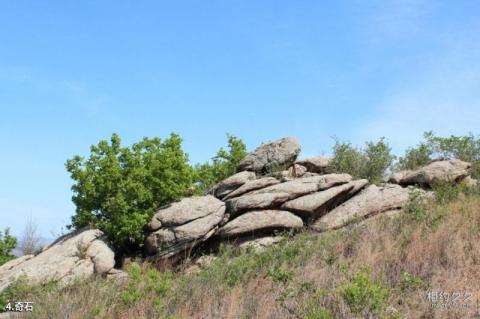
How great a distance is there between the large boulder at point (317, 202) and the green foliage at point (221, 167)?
15.2 feet

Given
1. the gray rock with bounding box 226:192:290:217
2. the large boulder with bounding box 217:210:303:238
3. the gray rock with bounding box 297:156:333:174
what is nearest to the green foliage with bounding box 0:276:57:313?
the large boulder with bounding box 217:210:303:238

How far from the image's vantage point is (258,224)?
52.3ft

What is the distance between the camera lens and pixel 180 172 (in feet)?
57.7

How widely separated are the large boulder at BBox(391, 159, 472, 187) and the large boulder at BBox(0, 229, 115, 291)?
10.7 metres

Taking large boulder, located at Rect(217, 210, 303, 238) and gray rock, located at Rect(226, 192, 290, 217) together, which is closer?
large boulder, located at Rect(217, 210, 303, 238)

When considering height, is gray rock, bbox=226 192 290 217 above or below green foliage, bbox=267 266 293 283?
above

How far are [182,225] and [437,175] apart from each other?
911cm

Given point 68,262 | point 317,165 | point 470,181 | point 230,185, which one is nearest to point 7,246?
point 68,262

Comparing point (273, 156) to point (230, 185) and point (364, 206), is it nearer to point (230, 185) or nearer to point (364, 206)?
point (230, 185)

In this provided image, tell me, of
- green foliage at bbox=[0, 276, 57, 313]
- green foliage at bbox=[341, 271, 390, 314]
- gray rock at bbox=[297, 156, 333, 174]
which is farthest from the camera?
gray rock at bbox=[297, 156, 333, 174]

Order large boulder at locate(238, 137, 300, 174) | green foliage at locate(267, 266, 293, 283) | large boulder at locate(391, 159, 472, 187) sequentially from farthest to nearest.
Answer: large boulder at locate(238, 137, 300, 174), large boulder at locate(391, 159, 472, 187), green foliage at locate(267, 266, 293, 283)

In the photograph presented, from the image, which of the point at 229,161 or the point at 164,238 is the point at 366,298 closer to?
the point at 164,238

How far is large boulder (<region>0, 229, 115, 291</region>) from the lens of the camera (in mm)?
13875

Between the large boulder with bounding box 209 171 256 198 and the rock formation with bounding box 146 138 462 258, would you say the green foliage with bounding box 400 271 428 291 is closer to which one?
the rock formation with bounding box 146 138 462 258
